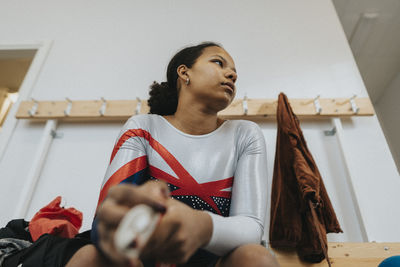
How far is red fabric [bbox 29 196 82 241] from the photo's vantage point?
71 cm

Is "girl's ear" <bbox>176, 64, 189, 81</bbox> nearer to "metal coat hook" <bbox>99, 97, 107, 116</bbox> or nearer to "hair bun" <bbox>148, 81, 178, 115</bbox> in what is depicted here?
"hair bun" <bbox>148, 81, 178, 115</bbox>

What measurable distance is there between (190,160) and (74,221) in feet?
1.56

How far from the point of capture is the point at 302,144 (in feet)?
3.22

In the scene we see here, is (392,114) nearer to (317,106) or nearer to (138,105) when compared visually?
(317,106)

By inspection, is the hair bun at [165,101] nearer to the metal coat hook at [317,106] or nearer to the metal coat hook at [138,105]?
the metal coat hook at [138,105]

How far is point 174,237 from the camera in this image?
262 millimetres

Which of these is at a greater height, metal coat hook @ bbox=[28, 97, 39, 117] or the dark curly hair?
metal coat hook @ bbox=[28, 97, 39, 117]

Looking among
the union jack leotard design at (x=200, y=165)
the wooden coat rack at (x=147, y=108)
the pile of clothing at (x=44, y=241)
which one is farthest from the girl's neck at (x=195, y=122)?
the wooden coat rack at (x=147, y=108)

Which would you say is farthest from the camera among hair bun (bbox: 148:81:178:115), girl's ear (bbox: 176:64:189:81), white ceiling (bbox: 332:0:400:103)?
white ceiling (bbox: 332:0:400:103)

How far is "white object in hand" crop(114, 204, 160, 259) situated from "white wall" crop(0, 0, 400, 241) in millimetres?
947

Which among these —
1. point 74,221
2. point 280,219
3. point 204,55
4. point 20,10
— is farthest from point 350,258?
point 20,10

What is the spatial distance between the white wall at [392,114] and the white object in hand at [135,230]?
10.1 feet

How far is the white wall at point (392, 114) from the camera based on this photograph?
8.78 feet

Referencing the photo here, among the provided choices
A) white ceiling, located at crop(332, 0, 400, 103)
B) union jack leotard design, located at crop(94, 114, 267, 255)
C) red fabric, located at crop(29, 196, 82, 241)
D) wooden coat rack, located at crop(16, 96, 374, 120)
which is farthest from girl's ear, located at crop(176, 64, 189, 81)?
white ceiling, located at crop(332, 0, 400, 103)
